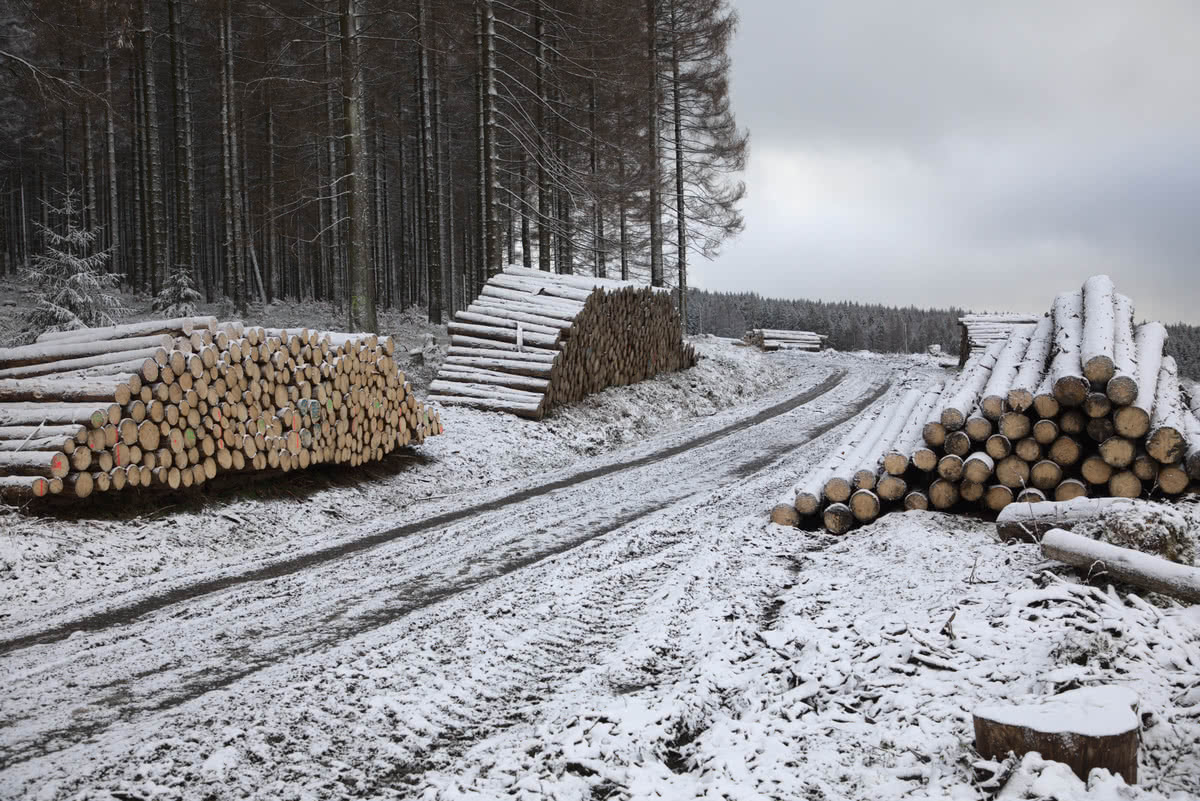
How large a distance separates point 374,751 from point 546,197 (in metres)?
20.5

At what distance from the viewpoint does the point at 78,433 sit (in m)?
7.05

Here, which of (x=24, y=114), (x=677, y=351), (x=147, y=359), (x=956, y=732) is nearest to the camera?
(x=956, y=732)

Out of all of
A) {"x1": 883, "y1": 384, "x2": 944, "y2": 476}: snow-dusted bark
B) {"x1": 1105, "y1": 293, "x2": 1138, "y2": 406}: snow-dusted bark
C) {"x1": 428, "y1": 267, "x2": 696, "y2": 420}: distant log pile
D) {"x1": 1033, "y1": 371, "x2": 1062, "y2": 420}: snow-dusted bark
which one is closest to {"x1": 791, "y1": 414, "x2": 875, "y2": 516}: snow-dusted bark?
{"x1": 883, "y1": 384, "x2": 944, "y2": 476}: snow-dusted bark

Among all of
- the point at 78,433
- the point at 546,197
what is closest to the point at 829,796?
the point at 78,433

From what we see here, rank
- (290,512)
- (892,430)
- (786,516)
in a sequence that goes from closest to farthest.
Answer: (786,516)
(290,512)
(892,430)

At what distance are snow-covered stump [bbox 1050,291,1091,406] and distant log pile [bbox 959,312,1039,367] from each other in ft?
46.3

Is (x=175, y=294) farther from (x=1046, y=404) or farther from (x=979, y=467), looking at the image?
(x=1046, y=404)

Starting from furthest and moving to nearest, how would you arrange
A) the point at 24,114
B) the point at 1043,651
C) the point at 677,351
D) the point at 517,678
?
the point at 24,114 < the point at 677,351 < the point at 517,678 < the point at 1043,651

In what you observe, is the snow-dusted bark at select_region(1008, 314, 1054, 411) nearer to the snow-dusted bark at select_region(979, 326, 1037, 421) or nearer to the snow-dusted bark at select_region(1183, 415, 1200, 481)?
the snow-dusted bark at select_region(979, 326, 1037, 421)

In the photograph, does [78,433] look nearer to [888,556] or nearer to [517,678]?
[517,678]

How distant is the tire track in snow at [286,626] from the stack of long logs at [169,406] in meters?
2.14

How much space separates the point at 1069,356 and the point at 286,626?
731cm

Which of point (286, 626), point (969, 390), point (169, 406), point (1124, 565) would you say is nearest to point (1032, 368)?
point (969, 390)

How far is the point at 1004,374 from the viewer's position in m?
8.01
